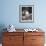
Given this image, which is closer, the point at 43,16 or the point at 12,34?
the point at 12,34

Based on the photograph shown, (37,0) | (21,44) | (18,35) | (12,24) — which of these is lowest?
(21,44)

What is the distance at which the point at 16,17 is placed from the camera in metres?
4.12

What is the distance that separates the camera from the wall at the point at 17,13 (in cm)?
409

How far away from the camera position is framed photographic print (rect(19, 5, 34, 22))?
13.4 feet

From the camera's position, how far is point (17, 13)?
411 cm

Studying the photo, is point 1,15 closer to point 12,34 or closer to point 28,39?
point 12,34

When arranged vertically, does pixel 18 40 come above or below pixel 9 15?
below

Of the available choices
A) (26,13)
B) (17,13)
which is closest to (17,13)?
(17,13)

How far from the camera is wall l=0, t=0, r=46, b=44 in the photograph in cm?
409

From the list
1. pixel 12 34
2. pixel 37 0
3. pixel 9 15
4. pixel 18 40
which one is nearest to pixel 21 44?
pixel 18 40

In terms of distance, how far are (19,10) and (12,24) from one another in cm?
50

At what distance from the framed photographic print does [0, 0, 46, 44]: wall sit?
3.7 inches

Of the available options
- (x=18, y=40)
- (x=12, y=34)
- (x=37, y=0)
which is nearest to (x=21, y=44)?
(x=18, y=40)

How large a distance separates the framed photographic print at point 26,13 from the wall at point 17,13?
3.7 inches
